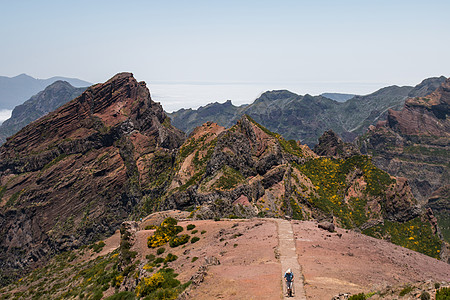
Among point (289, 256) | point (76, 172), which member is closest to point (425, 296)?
point (289, 256)

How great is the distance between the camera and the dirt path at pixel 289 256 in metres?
27.7

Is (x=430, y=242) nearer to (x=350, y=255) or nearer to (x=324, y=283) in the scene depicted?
(x=350, y=255)

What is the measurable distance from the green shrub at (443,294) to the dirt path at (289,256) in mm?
11370

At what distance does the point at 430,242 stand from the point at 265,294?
92693 millimetres

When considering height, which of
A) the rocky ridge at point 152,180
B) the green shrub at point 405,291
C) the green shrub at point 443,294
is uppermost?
the green shrub at point 443,294

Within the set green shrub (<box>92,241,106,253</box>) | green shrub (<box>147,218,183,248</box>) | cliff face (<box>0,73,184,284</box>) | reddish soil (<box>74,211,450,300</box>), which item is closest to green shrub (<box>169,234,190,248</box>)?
reddish soil (<box>74,211,450,300</box>)

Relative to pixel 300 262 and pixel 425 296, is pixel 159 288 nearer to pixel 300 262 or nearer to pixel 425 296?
pixel 300 262

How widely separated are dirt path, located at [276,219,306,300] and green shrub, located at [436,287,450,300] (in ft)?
37.3

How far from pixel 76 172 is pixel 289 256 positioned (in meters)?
147

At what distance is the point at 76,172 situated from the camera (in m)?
152

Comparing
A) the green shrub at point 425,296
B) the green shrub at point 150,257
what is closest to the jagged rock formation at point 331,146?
the green shrub at point 150,257

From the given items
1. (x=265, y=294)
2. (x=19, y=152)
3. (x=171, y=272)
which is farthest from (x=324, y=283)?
(x=19, y=152)

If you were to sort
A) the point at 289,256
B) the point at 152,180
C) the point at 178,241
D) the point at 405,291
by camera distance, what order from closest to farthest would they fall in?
the point at 405,291, the point at 289,256, the point at 178,241, the point at 152,180

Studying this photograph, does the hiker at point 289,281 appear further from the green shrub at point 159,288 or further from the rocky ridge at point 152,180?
the rocky ridge at point 152,180
